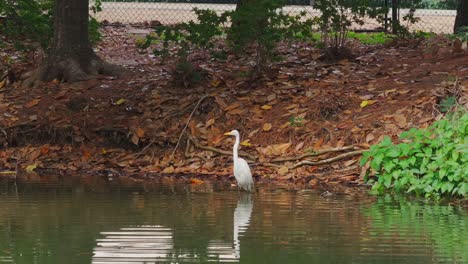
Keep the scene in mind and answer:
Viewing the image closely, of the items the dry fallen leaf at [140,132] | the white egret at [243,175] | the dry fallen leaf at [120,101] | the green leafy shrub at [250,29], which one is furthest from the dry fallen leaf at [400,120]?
the dry fallen leaf at [120,101]

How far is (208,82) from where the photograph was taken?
17.4 meters

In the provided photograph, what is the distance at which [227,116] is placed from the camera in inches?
642

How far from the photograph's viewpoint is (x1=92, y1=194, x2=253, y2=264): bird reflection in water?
353 inches

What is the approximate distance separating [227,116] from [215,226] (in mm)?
5657

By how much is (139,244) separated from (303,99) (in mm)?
7128

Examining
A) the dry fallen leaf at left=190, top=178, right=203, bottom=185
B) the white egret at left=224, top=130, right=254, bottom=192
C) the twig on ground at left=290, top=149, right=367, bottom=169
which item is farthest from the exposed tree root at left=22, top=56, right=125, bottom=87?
the white egret at left=224, top=130, right=254, bottom=192

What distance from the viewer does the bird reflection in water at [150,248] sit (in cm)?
897

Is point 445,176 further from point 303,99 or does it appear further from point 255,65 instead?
point 255,65

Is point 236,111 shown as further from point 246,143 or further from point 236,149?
point 236,149

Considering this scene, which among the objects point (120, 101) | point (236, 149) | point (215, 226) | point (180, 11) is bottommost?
point (215, 226)

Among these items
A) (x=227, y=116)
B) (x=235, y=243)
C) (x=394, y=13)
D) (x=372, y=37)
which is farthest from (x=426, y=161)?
(x=372, y=37)

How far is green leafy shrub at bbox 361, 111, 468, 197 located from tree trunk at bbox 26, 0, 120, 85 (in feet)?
19.8

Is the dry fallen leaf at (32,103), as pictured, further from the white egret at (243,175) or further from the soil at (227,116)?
the white egret at (243,175)

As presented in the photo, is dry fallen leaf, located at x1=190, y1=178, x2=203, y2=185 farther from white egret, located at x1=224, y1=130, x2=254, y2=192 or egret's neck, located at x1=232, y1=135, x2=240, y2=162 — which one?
white egret, located at x1=224, y1=130, x2=254, y2=192
